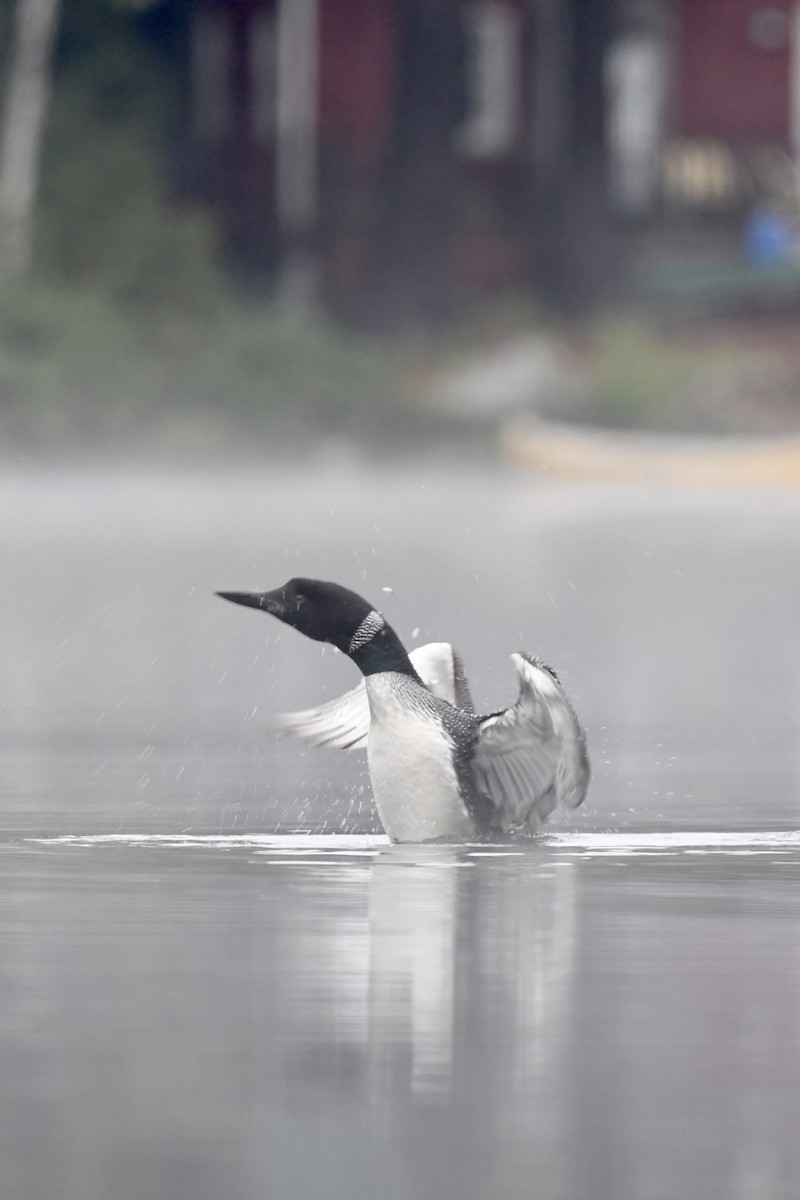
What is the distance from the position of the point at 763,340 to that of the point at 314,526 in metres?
15.2

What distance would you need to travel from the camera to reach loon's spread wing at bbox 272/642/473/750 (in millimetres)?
8844

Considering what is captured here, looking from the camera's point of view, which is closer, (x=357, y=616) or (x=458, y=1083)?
(x=458, y=1083)

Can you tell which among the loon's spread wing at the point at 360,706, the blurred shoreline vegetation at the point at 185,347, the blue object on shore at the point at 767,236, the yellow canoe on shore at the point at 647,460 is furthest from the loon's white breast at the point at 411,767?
the blue object on shore at the point at 767,236

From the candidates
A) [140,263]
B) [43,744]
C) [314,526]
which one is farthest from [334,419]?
[43,744]

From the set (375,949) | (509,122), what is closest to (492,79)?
(509,122)

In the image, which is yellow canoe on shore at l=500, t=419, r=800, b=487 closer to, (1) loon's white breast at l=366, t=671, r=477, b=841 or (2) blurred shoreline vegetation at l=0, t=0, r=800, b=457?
(2) blurred shoreline vegetation at l=0, t=0, r=800, b=457

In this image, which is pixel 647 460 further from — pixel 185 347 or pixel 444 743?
pixel 444 743

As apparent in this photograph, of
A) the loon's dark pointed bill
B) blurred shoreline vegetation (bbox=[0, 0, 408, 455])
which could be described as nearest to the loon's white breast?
the loon's dark pointed bill

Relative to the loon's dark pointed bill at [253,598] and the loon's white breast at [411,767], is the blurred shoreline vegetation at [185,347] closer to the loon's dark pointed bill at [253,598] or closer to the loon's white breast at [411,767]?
the loon's dark pointed bill at [253,598]

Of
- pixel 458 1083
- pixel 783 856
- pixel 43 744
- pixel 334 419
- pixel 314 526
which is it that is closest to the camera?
pixel 458 1083

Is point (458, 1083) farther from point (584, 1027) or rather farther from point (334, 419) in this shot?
point (334, 419)

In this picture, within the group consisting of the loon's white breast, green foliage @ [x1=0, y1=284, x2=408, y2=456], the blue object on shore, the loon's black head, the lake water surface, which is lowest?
the lake water surface

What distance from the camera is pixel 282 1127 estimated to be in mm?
4875

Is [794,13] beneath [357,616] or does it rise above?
above
